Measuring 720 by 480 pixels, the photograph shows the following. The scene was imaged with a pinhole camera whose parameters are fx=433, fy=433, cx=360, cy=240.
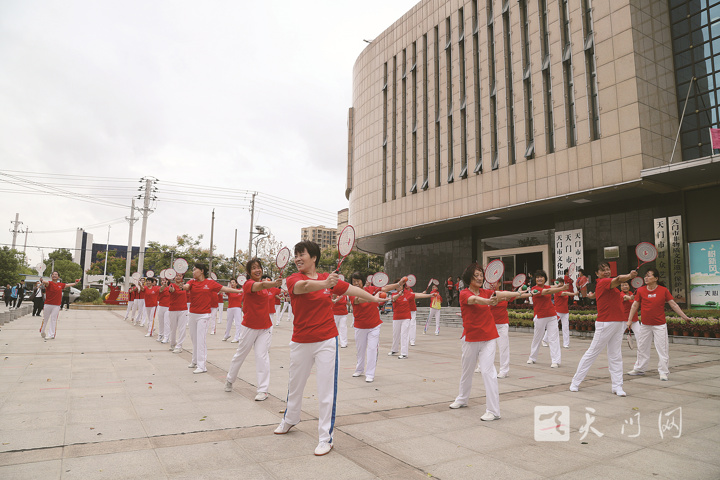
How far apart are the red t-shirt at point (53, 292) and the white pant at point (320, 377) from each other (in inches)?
463

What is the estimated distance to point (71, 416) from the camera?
5305 mm

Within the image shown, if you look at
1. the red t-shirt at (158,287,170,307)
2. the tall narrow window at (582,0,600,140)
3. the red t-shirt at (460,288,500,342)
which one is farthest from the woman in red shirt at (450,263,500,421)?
the tall narrow window at (582,0,600,140)

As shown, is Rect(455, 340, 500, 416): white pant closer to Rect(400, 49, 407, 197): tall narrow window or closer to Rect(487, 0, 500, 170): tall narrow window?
Rect(487, 0, 500, 170): tall narrow window

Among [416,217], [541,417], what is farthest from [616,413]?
[416,217]

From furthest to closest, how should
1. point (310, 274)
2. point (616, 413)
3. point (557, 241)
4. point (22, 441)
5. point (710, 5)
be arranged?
point (557, 241) < point (710, 5) < point (616, 413) < point (310, 274) < point (22, 441)

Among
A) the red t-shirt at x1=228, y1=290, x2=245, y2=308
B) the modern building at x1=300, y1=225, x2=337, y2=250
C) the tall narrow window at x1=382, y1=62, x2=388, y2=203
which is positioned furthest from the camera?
the modern building at x1=300, y1=225, x2=337, y2=250

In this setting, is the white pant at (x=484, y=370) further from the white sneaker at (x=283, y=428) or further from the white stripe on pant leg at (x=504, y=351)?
the white stripe on pant leg at (x=504, y=351)

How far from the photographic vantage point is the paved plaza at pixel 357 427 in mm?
3838

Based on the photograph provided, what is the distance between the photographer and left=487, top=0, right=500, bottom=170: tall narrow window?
2545 cm

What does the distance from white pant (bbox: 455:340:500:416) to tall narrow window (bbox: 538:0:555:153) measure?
19444 mm

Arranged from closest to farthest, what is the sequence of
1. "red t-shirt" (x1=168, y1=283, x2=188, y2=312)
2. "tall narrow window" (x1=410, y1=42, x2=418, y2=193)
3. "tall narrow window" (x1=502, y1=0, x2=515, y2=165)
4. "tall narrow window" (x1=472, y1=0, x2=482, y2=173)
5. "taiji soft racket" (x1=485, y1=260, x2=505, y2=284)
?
1. "taiji soft racket" (x1=485, y1=260, x2=505, y2=284)
2. "red t-shirt" (x1=168, y1=283, x2=188, y2=312)
3. "tall narrow window" (x1=502, y1=0, x2=515, y2=165)
4. "tall narrow window" (x1=472, y1=0, x2=482, y2=173)
5. "tall narrow window" (x1=410, y1=42, x2=418, y2=193)

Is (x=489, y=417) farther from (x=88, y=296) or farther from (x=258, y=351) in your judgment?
(x=88, y=296)

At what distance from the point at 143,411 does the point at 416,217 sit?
2626cm

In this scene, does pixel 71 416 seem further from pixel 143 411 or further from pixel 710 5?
pixel 710 5
